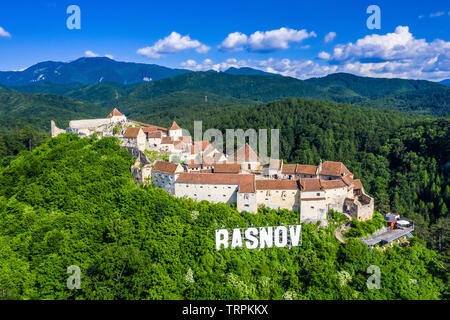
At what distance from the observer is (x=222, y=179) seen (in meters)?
43.7

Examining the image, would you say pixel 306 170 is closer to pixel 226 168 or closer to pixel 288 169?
pixel 288 169

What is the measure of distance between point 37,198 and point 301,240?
120 feet

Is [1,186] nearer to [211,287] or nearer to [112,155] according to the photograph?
[112,155]

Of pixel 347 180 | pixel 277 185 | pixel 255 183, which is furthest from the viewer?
pixel 347 180

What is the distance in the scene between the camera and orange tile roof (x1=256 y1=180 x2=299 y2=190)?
43444 millimetres

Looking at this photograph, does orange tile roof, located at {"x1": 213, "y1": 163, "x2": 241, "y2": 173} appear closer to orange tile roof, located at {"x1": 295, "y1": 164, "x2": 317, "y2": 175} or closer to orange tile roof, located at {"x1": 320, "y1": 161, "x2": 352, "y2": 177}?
orange tile roof, located at {"x1": 295, "y1": 164, "x2": 317, "y2": 175}

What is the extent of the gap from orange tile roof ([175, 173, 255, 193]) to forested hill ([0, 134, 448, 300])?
3.02 metres

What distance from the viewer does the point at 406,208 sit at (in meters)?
76.0

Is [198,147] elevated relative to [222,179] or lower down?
elevated

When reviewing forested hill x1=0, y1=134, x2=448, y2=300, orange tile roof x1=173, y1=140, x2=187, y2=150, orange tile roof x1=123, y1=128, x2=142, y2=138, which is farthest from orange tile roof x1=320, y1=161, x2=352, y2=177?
orange tile roof x1=123, y1=128, x2=142, y2=138

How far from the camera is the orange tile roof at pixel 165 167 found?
148ft

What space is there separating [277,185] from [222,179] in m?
7.67

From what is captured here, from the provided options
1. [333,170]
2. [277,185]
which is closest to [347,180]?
[333,170]
